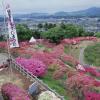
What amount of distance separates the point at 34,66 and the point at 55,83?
93.8 inches

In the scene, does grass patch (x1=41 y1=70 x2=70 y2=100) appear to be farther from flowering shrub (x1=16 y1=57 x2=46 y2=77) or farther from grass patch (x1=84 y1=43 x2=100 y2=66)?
grass patch (x1=84 y1=43 x2=100 y2=66)

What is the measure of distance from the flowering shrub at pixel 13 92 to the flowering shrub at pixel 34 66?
5.24 metres

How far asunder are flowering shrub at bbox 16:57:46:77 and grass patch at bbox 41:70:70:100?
580mm

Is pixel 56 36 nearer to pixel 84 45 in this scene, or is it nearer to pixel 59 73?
pixel 84 45

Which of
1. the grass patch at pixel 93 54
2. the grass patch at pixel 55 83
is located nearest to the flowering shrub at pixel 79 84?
the grass patch at pixel 55 83

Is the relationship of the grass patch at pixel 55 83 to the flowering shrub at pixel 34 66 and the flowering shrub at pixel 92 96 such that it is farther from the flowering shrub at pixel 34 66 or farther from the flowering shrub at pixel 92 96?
the flowering shrub at pixel 92 96

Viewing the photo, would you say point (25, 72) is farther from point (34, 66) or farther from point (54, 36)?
point (54, 36)

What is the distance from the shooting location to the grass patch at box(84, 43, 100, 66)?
5194cm

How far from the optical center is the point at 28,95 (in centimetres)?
2770

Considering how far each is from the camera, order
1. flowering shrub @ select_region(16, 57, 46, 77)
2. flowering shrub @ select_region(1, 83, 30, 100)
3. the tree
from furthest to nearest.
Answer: the tree → flowering shrub @ select_region(16, 57, 46, 77) → flowering shrub @ select_region(1, 83, 30, 100)

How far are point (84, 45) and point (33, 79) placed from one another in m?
27.3

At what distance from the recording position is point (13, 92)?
89.5 feet

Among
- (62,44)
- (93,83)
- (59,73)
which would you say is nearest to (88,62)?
(62,44)

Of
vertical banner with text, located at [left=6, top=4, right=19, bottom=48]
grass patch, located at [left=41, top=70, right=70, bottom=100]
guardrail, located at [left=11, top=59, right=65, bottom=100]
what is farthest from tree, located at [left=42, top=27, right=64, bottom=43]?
vertical banner with text, located at [left=6, top=4, right=19, bottom=48]
